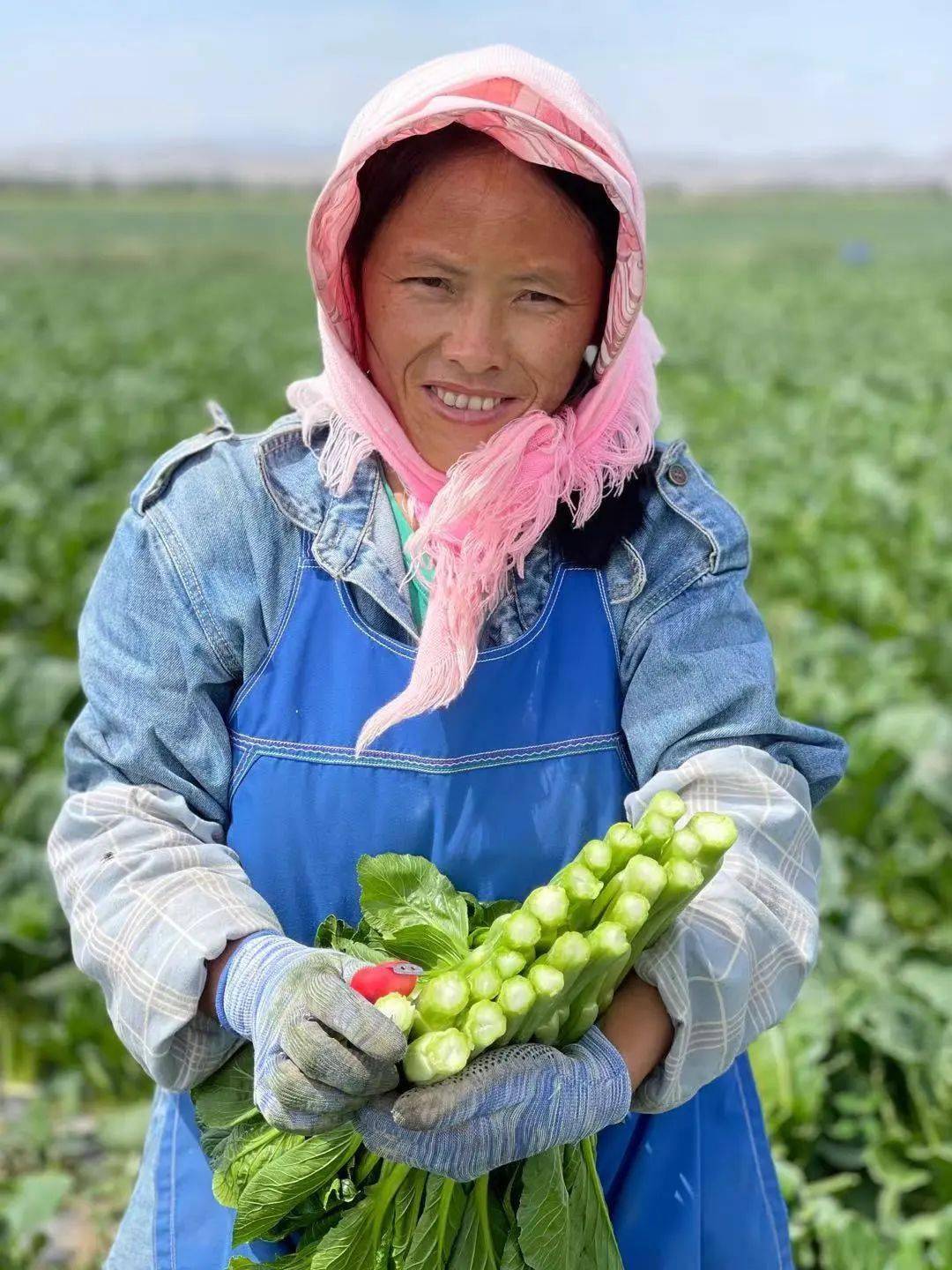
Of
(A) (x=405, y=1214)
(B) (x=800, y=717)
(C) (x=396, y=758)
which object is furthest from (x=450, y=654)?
(B) (x=800, y=717)

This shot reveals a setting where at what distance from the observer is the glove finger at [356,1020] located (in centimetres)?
131

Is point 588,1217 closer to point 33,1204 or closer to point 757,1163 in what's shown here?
point 757,1163

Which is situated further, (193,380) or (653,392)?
(193,380)

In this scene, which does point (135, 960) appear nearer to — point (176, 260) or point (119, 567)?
point (119, 567)

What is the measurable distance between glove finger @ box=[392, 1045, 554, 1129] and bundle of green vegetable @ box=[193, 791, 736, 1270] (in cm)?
2

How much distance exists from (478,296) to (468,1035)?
2.62 ft

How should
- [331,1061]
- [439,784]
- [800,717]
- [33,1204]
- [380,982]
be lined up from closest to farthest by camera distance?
[331,1061], [380,982], [439,784], [33,1204], [800,717]

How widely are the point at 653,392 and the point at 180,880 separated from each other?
2.74 feet

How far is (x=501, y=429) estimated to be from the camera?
166cm

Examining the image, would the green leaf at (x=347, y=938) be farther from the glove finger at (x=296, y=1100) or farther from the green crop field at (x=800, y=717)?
the green crop field at (x=800, y=717)

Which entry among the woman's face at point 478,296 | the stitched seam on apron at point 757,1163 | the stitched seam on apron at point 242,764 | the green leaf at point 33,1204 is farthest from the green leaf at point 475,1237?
the green leaf at point 33,1204

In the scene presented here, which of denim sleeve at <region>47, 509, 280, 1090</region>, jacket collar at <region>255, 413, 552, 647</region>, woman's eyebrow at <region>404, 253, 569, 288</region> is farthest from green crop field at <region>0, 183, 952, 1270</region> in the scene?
A: woman's eyebrow at <region>404, 253, 569, 288</region>

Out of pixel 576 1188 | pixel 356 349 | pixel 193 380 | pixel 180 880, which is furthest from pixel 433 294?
pixel 193 380

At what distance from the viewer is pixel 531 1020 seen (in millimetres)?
1409
